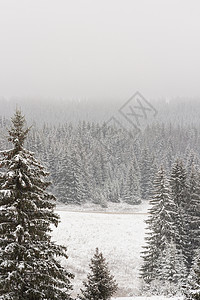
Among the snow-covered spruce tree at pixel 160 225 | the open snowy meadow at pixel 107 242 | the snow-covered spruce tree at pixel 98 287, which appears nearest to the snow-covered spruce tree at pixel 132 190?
the open snowy meadow at pixel 107 242

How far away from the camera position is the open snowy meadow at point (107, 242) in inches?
871

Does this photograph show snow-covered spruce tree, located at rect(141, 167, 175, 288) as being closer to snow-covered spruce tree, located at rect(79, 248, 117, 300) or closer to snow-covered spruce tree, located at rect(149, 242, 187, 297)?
snow-covered spruce tree, located at rect(149, 242, 187, 297)

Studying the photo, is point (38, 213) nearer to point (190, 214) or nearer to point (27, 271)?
point (27, 271)

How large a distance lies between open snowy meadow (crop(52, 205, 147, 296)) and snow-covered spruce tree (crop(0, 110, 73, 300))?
1379cm

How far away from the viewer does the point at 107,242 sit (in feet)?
86.6

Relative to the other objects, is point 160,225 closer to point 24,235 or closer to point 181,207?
point 181,207

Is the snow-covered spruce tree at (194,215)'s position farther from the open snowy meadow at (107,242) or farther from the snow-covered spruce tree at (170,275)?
the open snowy meadow at (107,242)

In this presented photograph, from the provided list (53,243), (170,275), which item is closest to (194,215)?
(170,275)

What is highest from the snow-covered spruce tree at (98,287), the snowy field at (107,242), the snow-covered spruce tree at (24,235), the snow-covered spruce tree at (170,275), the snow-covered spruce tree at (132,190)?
the snow-covered spruce tree at (24,235)

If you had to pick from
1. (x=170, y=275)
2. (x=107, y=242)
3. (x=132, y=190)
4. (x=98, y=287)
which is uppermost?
(x=98, y=287)

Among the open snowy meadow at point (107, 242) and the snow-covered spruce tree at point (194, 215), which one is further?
the open snowy meadow at point (107, 242)

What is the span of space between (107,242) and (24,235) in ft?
66.0

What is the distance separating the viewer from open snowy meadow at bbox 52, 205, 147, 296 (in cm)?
2212

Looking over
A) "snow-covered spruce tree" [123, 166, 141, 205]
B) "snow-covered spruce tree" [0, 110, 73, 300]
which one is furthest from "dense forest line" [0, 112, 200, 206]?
"snow-covered spruce tree" [0, 110, 73, 300]
